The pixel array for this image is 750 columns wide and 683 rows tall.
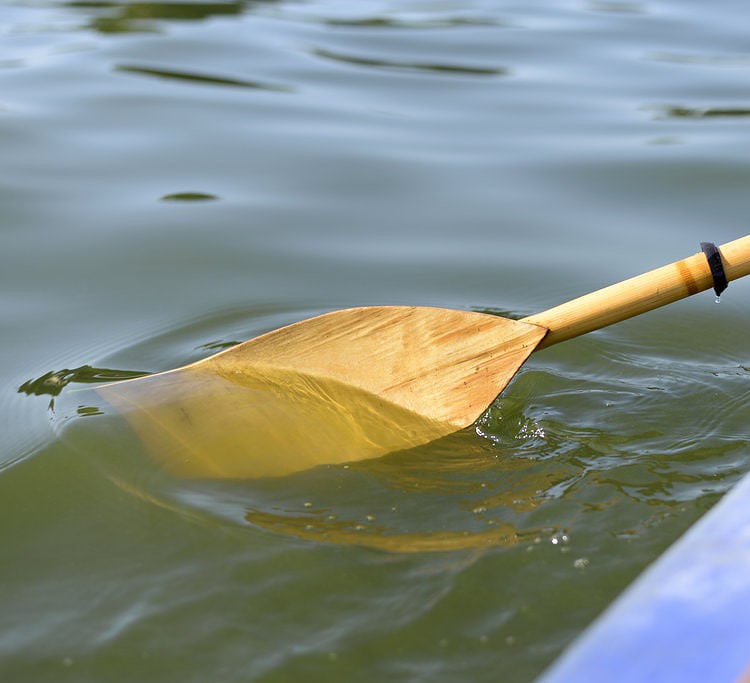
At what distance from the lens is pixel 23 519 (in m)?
2.08

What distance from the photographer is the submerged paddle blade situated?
2.32 m

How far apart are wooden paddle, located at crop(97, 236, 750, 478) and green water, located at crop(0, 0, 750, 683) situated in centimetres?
8

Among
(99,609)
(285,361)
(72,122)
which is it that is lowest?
(99,609)

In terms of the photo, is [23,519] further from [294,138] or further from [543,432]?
[294,138]

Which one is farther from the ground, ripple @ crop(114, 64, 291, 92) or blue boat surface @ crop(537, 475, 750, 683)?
ripple @ crop(114, 64, 291, 92)

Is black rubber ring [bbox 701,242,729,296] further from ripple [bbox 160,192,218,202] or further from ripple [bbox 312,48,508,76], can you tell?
ripple [bbox 312,48,508,76]

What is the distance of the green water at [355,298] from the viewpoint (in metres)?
1.76

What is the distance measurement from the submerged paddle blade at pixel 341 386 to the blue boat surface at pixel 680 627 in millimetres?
1031

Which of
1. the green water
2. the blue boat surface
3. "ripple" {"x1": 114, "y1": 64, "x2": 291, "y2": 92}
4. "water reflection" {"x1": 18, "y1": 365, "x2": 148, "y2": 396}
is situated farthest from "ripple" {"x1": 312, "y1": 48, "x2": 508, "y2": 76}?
the blue boat surface

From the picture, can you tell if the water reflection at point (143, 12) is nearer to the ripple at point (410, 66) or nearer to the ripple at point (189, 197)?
the ripple at point (410, 66)

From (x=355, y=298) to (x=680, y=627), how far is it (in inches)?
79.9

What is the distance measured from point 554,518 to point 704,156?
268 cm

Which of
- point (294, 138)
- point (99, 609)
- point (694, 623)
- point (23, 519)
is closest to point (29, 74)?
point (294, 138)

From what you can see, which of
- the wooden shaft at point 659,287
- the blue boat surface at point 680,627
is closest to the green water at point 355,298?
the wooden shaft at point 659,287
